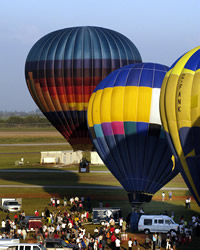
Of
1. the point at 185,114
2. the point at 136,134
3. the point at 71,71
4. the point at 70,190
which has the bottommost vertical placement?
the point at 70,190

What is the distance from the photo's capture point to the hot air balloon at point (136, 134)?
54500 millimetres

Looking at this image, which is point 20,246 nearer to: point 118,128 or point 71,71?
point 118,128

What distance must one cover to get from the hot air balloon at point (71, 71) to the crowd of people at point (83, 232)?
63.1 ft

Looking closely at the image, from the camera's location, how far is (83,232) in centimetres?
4872

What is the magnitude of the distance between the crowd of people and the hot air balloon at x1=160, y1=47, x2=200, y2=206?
623 centimetres

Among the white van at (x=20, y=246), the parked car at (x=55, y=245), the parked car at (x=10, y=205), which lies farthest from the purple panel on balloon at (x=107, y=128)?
the white van at (x=20, y=246)

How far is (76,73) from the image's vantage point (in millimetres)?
75688

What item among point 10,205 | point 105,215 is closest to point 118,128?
point 105,215

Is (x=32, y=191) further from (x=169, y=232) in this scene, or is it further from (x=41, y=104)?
(x=169, y=232)

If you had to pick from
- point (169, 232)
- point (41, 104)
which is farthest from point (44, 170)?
point (169, 232)

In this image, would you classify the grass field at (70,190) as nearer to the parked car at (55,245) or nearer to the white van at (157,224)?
the white van at (157,224)

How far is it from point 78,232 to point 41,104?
31070 millimetres

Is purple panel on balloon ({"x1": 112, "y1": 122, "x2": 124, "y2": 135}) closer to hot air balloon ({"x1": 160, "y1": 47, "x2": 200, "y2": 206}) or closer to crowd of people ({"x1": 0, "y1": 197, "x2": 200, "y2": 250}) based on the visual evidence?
crowd of people ({"x1": 0, "y1": 197, "x2": 200, "y2": 250})

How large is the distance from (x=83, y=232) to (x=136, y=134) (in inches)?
398
